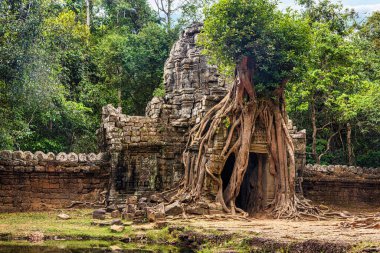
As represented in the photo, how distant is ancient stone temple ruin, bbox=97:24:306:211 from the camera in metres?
17.9

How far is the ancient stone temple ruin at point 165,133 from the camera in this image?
58.7 feet

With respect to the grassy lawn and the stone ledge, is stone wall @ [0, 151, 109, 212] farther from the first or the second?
the grassy lawn

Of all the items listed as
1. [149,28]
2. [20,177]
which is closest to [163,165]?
[20,177]

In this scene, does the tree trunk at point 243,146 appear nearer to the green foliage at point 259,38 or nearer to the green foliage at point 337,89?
the green foliage at point 259,38

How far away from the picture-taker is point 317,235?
1022cm

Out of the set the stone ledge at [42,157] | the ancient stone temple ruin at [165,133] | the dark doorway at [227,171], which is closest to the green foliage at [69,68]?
the stone ledge at [42,157]

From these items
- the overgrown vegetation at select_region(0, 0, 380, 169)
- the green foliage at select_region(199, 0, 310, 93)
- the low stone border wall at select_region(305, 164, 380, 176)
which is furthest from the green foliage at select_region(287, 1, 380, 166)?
the green foliage at select_region(199, 0, 310, 93)

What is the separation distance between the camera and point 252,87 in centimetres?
1591

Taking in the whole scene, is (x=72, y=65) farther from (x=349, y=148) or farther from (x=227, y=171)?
(x=349, y=148)

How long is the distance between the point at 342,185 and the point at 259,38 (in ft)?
27.3

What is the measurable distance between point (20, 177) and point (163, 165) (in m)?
4.44

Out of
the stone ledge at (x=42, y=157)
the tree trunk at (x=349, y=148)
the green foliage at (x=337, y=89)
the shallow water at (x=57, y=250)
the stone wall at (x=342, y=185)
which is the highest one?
the green foliage at (x=337, y=89)

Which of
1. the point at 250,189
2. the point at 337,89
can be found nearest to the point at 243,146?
the point at 250,189

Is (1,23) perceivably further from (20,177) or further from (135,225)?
(135,225)
